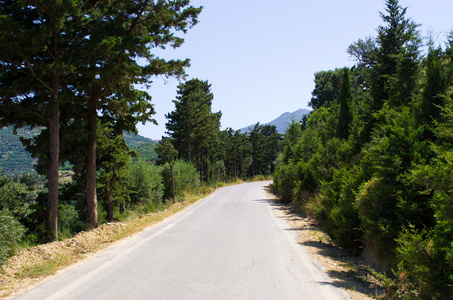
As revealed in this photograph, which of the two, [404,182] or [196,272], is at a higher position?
[404,182]

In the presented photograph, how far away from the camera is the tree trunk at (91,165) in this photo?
1388cm

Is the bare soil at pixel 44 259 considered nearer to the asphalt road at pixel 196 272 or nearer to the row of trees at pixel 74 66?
the asphalt road at pixel 196 272

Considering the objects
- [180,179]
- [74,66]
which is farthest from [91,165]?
[180,179]

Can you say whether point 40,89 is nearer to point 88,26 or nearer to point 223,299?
point 88,26

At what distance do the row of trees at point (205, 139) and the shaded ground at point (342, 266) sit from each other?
17066 mm

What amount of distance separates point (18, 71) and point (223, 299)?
10.0m

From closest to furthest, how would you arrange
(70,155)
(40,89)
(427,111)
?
(427,111) → (40,89) → (70,155)

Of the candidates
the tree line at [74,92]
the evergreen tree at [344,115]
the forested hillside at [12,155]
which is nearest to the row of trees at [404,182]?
the evergreen tree at [344,115]

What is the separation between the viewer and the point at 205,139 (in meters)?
43.7

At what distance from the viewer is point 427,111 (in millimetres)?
7102

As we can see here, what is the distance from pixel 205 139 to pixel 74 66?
107ft

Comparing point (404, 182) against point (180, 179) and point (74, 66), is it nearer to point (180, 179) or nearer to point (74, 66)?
point (74, 66)

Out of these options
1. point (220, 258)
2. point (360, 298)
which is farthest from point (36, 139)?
point (360, 298)

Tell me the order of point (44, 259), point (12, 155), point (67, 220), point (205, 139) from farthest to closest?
point (12, 155) → point (205, 139) → point (67, 220) → point (44, 259)
